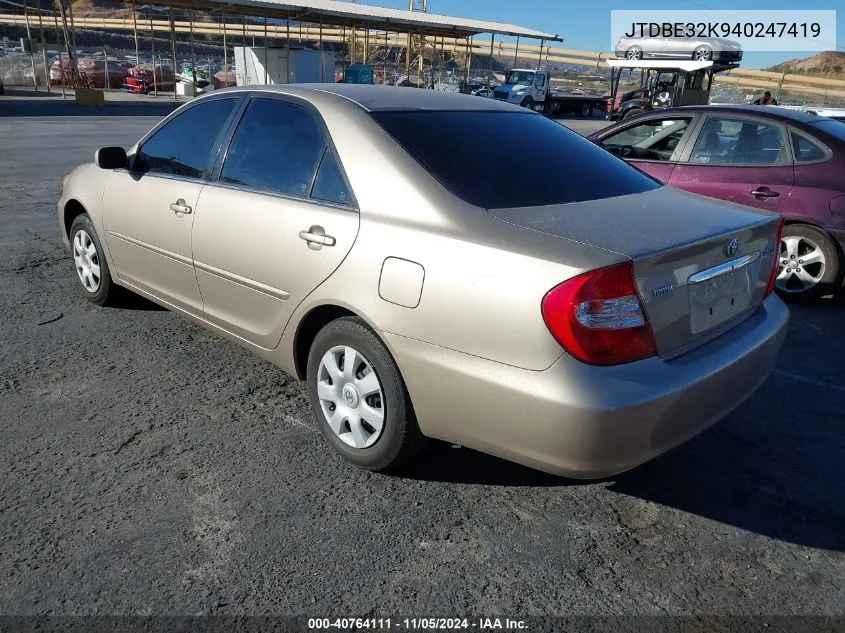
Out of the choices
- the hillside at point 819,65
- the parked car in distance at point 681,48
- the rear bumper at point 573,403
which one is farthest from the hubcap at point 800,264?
the hillside at point 819,65

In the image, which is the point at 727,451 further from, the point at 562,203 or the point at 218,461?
the point at 218,461

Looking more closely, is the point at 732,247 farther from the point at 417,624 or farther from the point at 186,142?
the point at 186,142

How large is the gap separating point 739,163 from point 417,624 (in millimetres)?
4940

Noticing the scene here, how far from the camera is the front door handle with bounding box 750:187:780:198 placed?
17.9ft

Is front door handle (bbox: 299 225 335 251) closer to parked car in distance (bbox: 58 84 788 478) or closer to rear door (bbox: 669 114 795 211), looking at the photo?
parked car in distance (bbox: 58 84 788 478)

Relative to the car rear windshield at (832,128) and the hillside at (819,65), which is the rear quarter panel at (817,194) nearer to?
the car rear windshield at (832,128)

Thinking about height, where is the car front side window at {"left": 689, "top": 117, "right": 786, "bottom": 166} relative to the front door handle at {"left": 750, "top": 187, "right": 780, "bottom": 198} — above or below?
above

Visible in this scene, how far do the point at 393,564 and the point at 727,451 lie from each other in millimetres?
1765

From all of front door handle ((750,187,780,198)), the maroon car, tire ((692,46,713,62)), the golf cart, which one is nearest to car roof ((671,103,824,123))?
the maroon car

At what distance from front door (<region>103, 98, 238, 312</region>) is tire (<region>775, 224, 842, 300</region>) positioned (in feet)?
14.1

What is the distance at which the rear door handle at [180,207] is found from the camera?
368cm

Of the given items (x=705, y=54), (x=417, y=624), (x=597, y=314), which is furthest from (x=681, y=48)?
(x=417, y=624)

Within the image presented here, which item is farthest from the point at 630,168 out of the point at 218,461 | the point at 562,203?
the point at 218,461

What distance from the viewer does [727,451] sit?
3.27 meters
